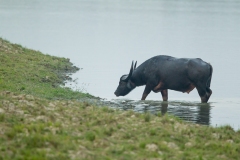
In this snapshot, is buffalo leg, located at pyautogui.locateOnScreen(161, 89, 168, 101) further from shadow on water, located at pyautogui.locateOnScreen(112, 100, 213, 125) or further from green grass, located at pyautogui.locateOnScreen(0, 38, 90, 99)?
green grass, located at pyautogui.locateOnScreen(0, 38, 90, 99)

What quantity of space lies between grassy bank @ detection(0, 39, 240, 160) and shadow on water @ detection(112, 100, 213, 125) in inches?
125

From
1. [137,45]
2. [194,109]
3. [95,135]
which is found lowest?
[95,135]

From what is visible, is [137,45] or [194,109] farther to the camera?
[137,45]

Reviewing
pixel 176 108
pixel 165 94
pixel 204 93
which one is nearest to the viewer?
pixel 176 108

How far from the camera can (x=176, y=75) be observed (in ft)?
63.9

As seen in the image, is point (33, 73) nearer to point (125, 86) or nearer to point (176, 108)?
point (125, 86)

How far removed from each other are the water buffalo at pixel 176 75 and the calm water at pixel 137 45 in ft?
1.73

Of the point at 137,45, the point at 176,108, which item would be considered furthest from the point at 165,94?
the point at 137,45

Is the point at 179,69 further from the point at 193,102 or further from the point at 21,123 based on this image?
the point at 21,123

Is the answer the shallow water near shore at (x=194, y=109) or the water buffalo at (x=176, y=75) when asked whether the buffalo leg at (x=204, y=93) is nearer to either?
the water buffalo at (x=176, y=75)

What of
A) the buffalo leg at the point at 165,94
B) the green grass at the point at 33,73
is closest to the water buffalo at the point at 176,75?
the buffalo leg at the point at 165,94

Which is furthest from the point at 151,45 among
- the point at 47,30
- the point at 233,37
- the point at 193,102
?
the point at 193,102

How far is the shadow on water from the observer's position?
56.2ft

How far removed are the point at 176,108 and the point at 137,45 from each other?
1012 inches
